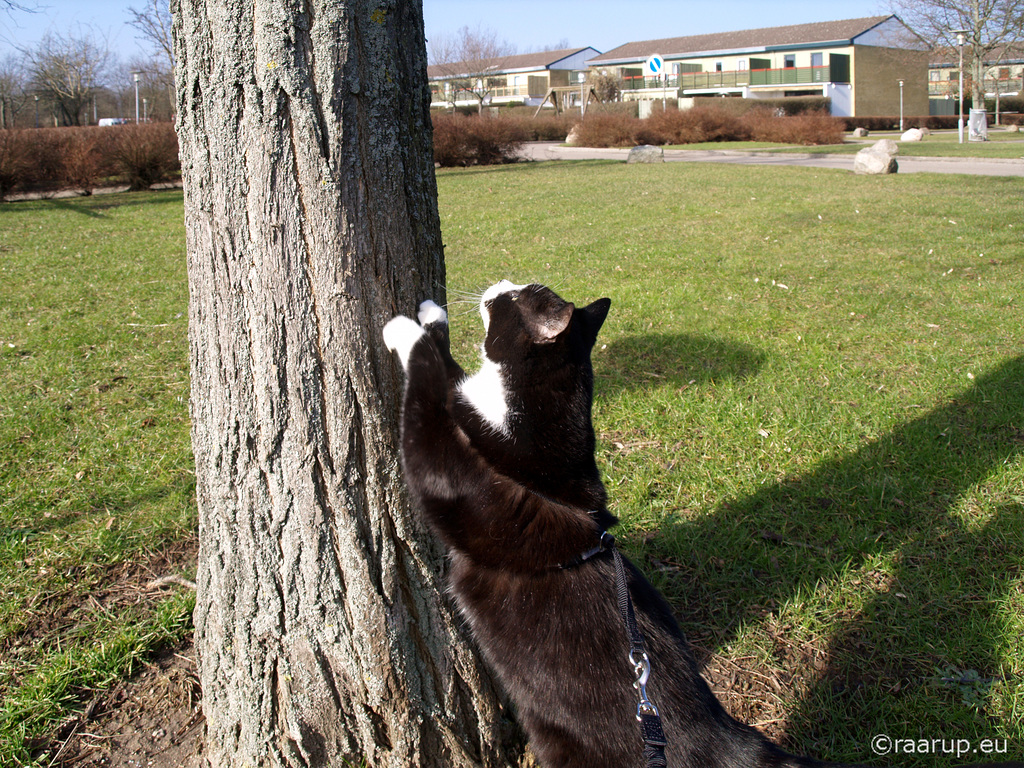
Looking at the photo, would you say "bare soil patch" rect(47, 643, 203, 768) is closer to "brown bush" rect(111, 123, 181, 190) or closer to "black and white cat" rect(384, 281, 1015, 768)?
"black and white cat" rect(384, 281, 1015, 768)

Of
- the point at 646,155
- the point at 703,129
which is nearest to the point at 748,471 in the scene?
the point at 646,155

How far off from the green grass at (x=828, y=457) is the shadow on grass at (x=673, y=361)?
0.07 feet

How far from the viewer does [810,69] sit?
159 feet

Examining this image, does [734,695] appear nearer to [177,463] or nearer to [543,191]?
[177,463]

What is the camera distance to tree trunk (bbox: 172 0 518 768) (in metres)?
1.67

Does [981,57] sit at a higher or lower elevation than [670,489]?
higher

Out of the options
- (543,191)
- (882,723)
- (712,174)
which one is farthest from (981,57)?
(882,723)

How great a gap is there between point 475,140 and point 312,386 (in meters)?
21.1

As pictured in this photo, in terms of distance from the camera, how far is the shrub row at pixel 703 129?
26.4 meters

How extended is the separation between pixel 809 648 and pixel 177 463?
310 centimetres

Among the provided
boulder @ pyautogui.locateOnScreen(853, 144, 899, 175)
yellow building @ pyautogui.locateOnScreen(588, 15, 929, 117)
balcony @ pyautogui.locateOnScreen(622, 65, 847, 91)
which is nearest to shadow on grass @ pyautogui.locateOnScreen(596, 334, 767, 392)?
boulder @ pyautogui.locateOnScreen(853, 144, 899, 175)

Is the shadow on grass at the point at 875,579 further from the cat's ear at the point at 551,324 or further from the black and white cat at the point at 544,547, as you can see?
the cat's ear at the point at 551,324

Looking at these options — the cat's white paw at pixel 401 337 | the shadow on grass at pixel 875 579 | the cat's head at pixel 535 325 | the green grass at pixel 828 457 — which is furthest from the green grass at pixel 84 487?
the shadow on grass at pixel 875 579

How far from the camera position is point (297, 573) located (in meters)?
1.91
